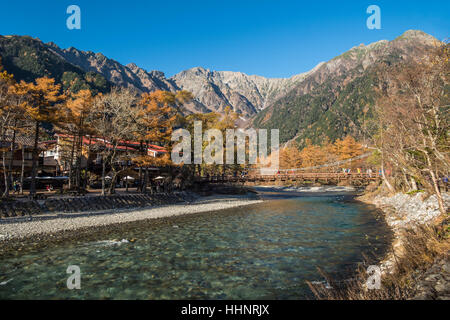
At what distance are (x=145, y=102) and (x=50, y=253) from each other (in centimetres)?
2281

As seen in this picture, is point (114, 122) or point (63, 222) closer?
point (63, 222)

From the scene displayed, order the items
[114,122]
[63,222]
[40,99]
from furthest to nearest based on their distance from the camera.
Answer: [114,122] → [40,99] → [63,222]

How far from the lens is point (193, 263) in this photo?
1023 cm

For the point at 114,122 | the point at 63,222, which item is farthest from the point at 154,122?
the point at 63,222

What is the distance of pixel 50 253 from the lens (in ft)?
37.4

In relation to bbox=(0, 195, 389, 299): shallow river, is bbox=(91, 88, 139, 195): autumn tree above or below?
above

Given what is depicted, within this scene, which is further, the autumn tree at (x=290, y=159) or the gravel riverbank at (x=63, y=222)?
the autumn tree at (x=290, y=159)

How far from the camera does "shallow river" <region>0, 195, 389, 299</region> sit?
7.70 meters

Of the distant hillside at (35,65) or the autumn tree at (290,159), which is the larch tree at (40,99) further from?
the distant hillside at (35,65)

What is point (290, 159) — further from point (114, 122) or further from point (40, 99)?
point (40, 99)

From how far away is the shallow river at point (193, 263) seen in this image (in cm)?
770

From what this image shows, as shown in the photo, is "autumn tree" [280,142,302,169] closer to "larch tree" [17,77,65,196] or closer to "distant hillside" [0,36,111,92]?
"larch tree" [17,77,65,196]

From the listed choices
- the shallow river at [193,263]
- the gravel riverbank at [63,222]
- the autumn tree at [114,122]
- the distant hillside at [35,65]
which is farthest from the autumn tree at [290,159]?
the distant hillside at [35,65]

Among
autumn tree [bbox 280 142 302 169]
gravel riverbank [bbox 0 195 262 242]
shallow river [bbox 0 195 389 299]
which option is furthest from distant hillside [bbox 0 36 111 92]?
shallow river [bbox 0 195 389 299]
